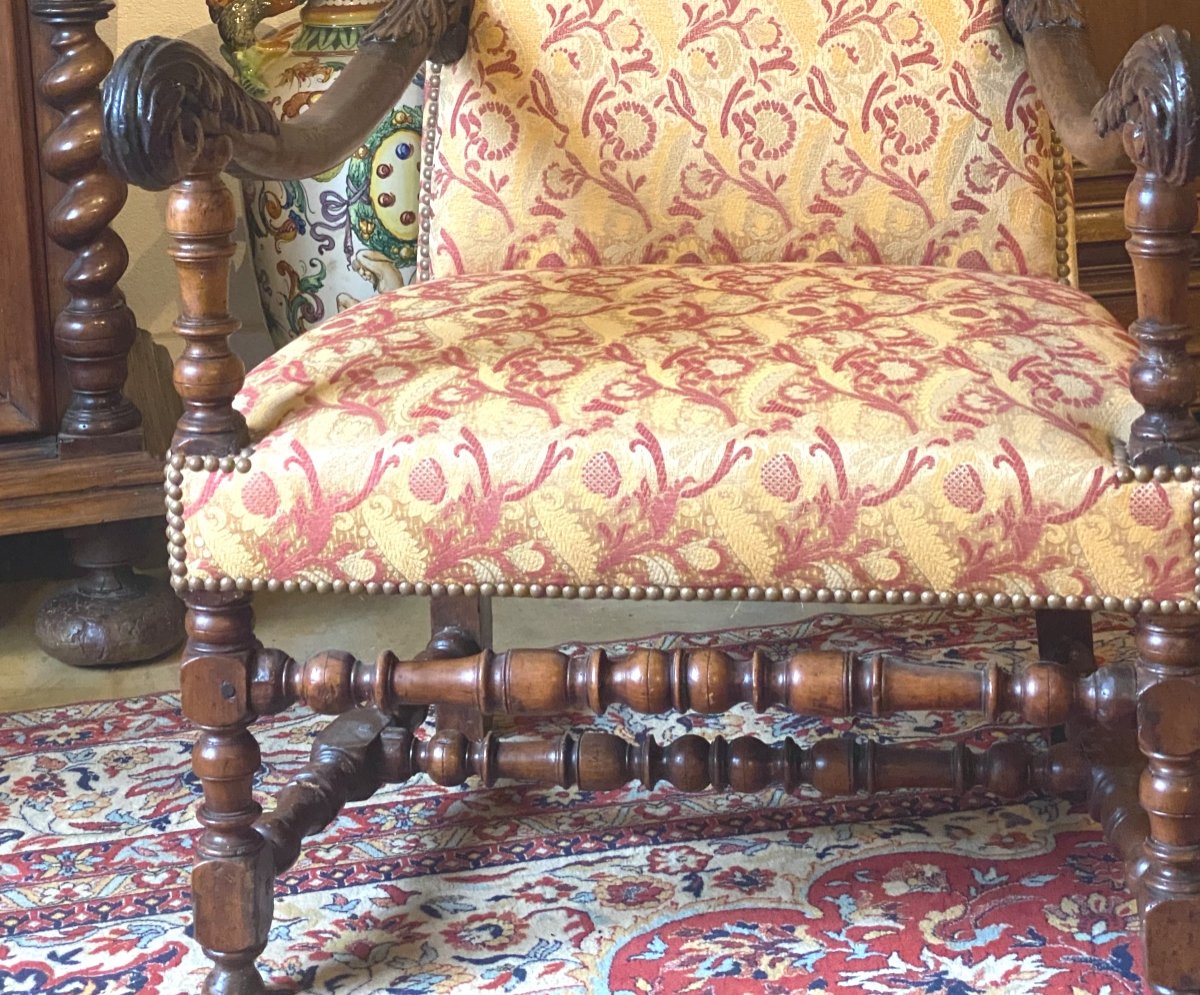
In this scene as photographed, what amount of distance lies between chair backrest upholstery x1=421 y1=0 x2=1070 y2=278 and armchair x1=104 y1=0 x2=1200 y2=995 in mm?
74

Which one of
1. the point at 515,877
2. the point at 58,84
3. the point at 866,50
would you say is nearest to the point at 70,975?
the point at 515,877

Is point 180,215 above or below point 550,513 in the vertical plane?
above

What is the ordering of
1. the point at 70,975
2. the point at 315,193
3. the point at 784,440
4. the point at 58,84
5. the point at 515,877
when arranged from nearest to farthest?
the point at 784,440, the point at 70,975, the point at 515,877, the point at 58,84, the point at 315,193

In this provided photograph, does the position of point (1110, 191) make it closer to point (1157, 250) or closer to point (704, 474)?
point (1157, 250)

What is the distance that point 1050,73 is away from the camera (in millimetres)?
1366

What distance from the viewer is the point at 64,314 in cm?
178

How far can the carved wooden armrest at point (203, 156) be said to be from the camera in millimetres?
1035

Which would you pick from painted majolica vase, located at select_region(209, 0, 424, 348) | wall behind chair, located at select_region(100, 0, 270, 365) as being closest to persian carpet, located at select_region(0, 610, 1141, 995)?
painted majolica vase, located at select_region(209, 0, 424, 348)

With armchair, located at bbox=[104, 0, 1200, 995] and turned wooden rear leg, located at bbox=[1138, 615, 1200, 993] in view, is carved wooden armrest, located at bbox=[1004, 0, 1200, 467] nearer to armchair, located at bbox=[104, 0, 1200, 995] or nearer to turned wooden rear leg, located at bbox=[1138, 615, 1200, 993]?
armchair, located at bbox=[104, 0, 1200, 995]

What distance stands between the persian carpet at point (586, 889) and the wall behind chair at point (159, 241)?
0.87 metres

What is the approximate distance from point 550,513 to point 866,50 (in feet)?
2.04

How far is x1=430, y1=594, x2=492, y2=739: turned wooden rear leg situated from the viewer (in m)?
1.54

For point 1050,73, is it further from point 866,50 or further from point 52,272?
point 52,272

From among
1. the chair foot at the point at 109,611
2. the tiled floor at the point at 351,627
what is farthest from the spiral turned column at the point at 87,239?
the tiled floor at the point at 351,627
